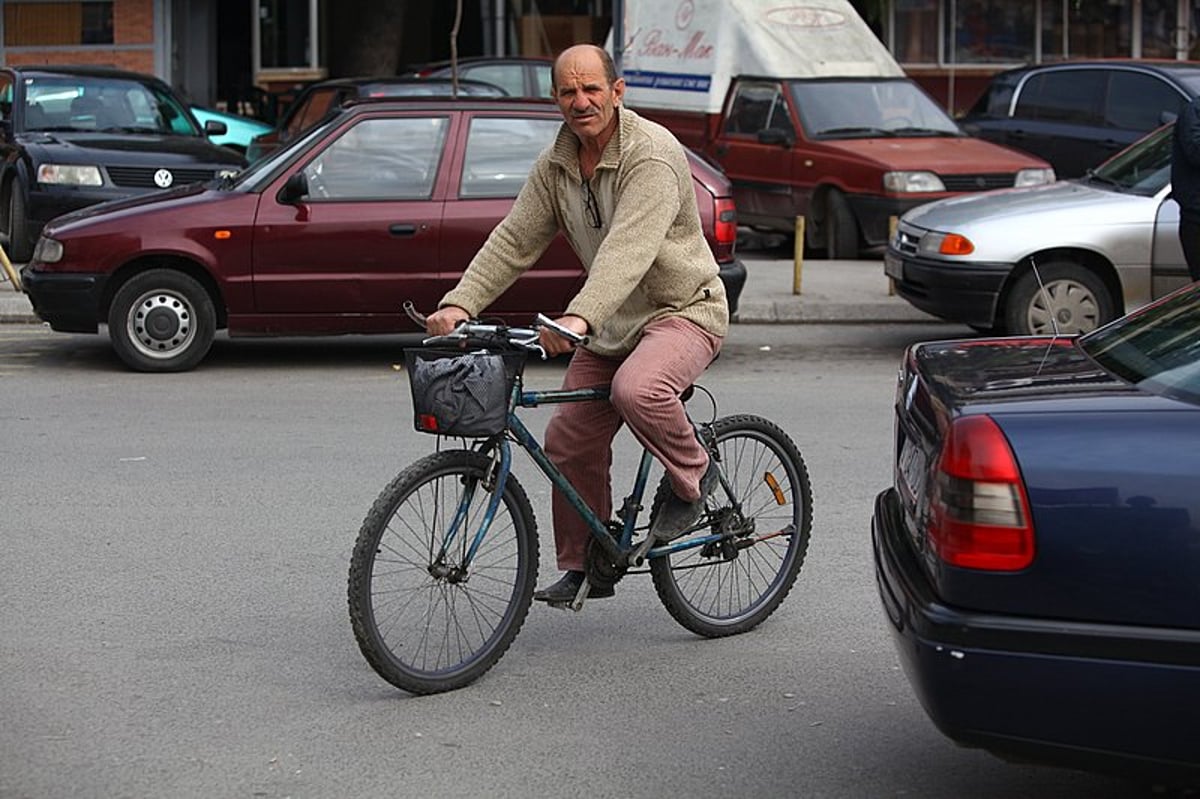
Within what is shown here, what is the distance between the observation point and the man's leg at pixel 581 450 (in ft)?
18.4

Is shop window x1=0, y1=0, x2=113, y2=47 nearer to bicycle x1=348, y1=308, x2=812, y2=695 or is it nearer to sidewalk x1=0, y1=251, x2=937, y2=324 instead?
sidewalk x1=0, y1=251, x2=937, y2=324

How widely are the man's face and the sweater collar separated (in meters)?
0.06

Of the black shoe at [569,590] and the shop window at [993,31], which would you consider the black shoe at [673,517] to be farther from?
the shop window at [993,31]

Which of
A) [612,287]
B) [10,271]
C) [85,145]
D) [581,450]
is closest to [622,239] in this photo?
[612,287]

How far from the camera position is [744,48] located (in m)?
19.0

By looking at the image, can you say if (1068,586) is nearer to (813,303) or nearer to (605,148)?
(605,148)

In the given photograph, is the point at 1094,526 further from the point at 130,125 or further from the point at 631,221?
the point at 130,125

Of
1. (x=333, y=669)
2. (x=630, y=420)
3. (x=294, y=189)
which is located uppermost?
(x=294, y=189)

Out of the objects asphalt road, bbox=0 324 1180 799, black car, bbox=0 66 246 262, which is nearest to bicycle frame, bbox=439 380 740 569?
asphalt road, bbox=0 324 1180 799

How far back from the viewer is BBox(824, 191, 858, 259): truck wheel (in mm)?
16641

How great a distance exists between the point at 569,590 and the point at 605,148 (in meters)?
1.29

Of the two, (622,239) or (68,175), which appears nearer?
(622,239)

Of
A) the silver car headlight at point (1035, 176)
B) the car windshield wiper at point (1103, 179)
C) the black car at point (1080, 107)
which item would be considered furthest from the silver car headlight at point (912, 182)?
the car windshield wiper at point (1103, 179)

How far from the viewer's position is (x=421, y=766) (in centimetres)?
488
